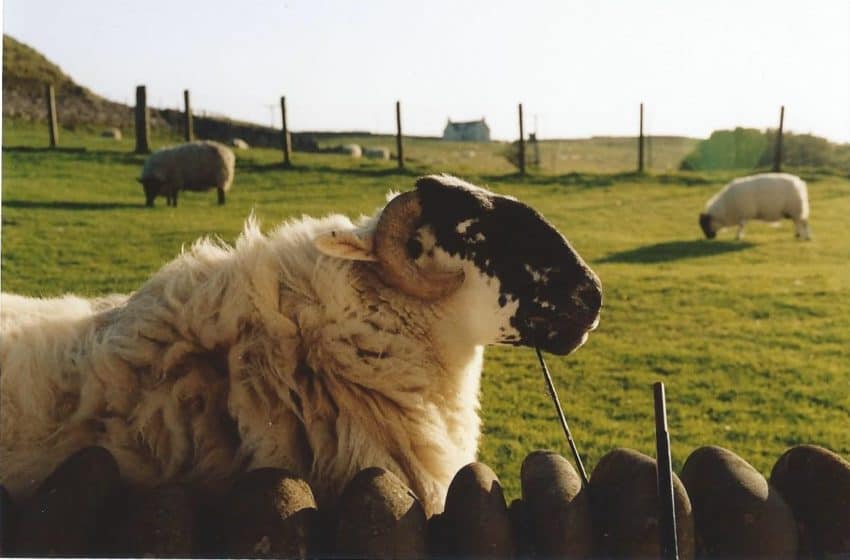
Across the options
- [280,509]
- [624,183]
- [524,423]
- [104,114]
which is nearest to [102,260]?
[524,423]

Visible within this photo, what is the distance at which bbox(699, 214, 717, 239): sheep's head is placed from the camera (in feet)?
55.1

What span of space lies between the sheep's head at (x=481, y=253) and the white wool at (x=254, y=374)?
0.20 feet

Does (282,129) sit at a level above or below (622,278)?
above

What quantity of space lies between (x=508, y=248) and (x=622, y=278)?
8421mm

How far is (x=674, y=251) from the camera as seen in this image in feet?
47.3

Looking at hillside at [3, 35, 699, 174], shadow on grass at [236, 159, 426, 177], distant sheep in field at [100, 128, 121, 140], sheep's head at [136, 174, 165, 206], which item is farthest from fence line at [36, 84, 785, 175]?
sheep's head at [136, 174, 165, 206]

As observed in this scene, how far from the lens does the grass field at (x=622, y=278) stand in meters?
5.88

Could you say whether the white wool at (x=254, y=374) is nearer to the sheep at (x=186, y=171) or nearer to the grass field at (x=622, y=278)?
the grass field at (x=622, y=278)

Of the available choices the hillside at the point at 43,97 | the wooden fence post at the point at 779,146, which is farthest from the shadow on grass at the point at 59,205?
the wooden fence post at the point at 779,146

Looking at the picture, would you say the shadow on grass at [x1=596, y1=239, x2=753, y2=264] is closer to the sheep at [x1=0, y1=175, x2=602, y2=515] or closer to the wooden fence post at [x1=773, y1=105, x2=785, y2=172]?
the wooden fence post at [x1=773, y1=105, x2=785, y2=172]

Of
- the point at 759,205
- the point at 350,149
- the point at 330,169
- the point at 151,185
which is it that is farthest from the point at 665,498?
the point at 350,149

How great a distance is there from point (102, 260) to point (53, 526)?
30.0 feet

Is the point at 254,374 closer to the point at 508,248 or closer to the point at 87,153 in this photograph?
the point at 508,248

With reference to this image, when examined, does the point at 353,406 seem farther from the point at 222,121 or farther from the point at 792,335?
the point at 222,121
